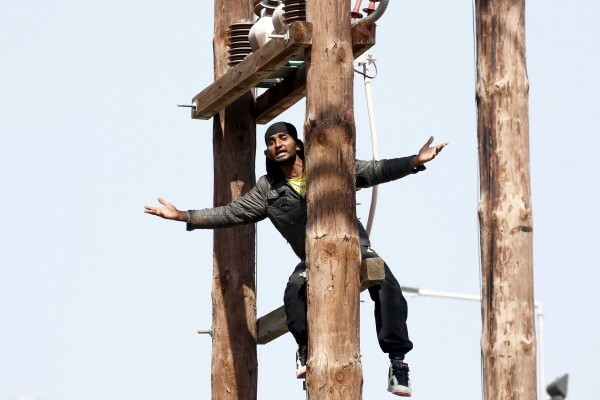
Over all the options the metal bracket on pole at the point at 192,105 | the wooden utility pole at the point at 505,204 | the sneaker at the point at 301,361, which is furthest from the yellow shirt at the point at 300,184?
the wooden utility pole at the point at 505,204

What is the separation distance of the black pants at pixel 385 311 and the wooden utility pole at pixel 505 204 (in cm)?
131

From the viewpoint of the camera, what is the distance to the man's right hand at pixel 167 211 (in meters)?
11.7

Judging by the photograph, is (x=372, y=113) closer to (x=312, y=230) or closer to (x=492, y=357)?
(x=312, y=230)

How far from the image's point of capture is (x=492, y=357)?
9906 millimetres

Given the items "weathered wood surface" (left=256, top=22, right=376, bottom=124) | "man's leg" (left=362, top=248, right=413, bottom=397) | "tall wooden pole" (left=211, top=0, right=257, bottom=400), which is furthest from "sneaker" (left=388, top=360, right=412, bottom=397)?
"weathered wood surface" (left=256, top=22, right=376, bottom=124)

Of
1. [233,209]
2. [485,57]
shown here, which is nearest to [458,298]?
[233,209]

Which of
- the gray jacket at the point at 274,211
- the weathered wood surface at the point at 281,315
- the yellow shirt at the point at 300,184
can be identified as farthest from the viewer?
the yellow shirt at the point at 300,184

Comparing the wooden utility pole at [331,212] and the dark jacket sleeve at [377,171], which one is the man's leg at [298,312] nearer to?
the wooden utility pole at [331,212]

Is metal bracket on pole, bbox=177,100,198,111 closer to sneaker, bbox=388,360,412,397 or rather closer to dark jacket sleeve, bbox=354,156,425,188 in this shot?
dark jacket sleeve, bbox=354,156,425,188

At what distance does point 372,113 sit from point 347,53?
9.18 feet

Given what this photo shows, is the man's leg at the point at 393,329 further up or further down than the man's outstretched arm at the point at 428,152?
further down

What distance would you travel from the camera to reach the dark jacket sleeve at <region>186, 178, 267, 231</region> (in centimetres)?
1184

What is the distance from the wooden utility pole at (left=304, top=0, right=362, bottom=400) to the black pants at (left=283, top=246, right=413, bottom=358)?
489mm

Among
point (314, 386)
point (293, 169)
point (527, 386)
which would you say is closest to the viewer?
point (527, 386)
